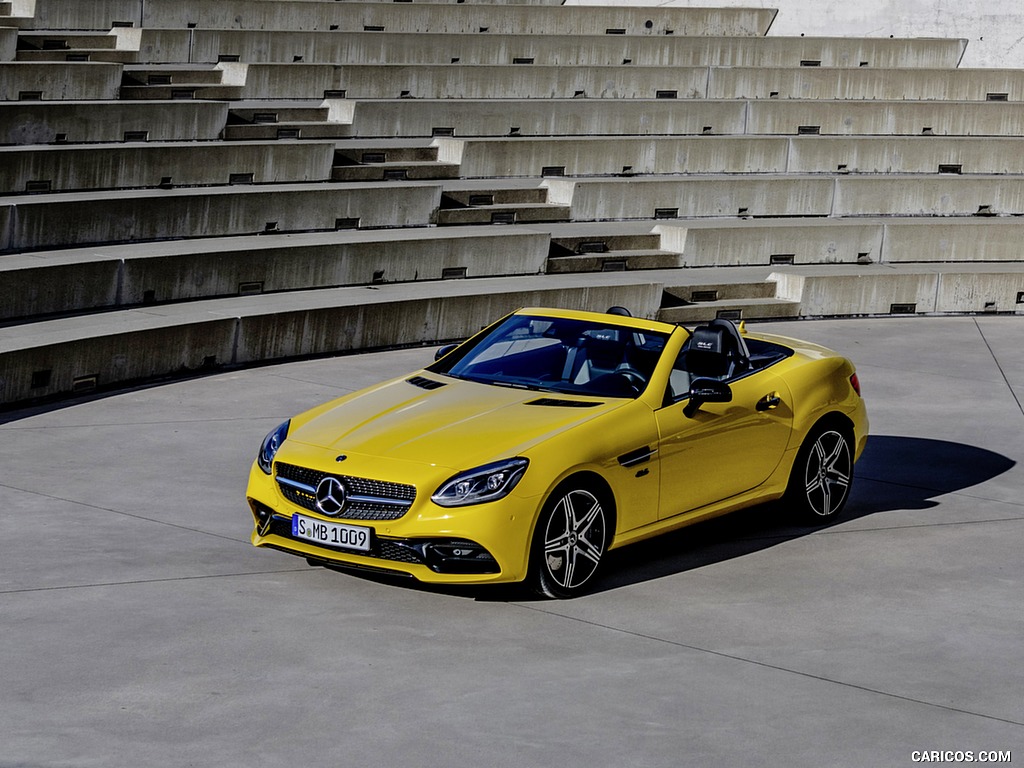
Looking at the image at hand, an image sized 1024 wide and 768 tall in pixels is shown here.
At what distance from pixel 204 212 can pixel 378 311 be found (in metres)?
2.16

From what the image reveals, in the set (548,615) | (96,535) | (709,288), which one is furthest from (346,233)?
(548,615)

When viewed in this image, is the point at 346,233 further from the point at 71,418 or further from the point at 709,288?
the point at 71,418

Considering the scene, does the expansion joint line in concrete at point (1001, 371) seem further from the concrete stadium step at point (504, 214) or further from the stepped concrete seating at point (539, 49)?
the stepped concrete seating at point (539, 49)

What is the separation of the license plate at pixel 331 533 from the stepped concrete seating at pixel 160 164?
25.5 feet

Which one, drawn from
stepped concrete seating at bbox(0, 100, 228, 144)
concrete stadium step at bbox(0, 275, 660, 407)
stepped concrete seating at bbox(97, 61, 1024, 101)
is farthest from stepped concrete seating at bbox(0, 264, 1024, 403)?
stepped concrete seating at bbox(97, 61, 1024, 101)

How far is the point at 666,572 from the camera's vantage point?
7.39m

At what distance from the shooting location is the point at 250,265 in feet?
43.4

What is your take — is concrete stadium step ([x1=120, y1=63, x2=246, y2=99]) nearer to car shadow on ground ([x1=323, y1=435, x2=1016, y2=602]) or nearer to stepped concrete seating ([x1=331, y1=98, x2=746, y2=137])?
stepped concrete seating ([x1=331, y1=98, x2=746, y2=137])

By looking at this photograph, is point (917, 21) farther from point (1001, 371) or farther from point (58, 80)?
point (58, 80)

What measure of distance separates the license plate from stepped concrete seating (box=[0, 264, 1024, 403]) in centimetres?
430

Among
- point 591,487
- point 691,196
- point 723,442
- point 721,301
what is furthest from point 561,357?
point 691,196

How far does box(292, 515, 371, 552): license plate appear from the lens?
21.7 feet

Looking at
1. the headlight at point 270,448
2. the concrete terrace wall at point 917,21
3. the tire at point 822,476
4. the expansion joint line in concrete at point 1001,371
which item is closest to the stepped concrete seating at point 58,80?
the concrete terrace wall at point 917,21

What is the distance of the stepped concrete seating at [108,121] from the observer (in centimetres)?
1397
